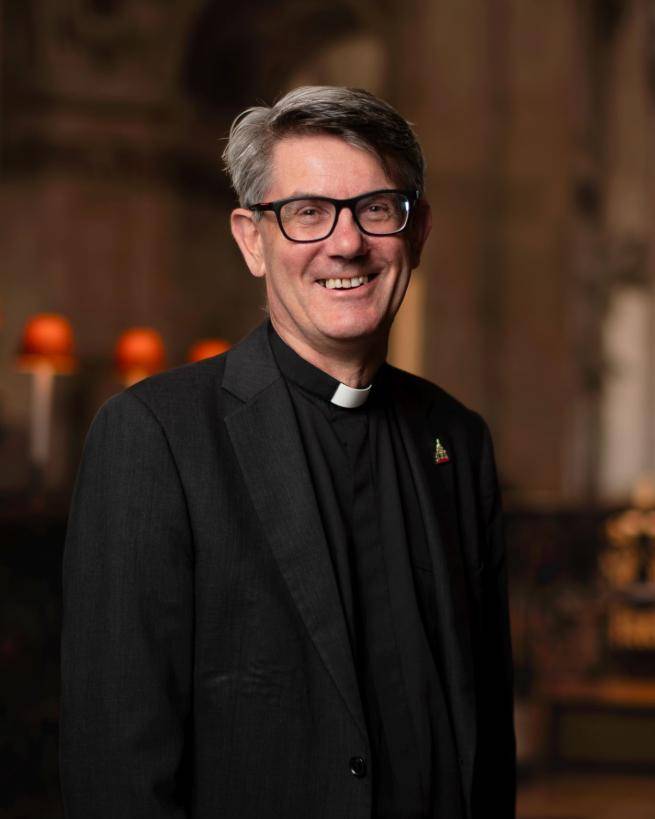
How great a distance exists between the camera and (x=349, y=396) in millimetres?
2756

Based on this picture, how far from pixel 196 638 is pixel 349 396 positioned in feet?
1.75

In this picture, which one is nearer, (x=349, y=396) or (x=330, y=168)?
(x=330, y=168)

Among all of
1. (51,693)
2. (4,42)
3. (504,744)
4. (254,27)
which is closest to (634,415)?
(254,27)

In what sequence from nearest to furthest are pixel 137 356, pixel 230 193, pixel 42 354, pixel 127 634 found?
pixel 127 634
pixel 42 354
pixel 137 356
pixel 230 193

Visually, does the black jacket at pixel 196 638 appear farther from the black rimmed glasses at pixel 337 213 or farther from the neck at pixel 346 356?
the black rimmed glasses at pixel 337 213

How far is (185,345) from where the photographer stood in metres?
14.7

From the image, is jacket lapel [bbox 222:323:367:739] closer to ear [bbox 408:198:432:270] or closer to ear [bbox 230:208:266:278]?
ear [bbox 230:208:266:278]

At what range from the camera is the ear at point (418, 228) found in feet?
8.91

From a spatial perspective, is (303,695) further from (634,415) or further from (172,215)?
(634,415)

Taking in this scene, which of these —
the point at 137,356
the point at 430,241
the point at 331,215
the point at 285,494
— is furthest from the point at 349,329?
the point at 430,241

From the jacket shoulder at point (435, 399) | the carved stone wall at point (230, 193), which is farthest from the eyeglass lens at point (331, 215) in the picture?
the carved stone wall at point (230, 193)

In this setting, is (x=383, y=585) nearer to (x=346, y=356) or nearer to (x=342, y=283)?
(x=346, y=356)

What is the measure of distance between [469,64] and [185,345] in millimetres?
3780

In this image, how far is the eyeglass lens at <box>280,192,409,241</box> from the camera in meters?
2.59
